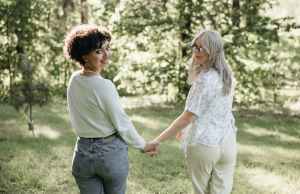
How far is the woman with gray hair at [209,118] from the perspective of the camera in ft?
14.0

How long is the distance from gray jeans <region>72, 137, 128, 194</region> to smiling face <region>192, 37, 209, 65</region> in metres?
1.04

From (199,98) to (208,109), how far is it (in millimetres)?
125

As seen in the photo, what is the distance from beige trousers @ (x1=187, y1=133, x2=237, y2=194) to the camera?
4367 millimetres

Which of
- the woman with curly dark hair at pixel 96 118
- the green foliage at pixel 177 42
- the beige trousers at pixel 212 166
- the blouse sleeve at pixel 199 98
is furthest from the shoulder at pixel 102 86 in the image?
the green foliage at pixel 177 42

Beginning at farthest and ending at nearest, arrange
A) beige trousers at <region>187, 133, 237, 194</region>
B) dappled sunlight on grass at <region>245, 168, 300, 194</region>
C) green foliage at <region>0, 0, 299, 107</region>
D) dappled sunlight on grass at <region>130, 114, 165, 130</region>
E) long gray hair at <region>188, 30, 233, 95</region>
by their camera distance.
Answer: green foliage at <region>0, 0, 299, 107</region>
dappled sunlight on grass at <region>130, 114, 165, 130</region>
dappled sunlight on grass at <region>245, 168, 300, 194</region>
beige trousers at <region>187, 133, 237, 194</region>
long gray hair at <region>188, 30, 233, 95</region>

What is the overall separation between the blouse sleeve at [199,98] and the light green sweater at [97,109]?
748 mm

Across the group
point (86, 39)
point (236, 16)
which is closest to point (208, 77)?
point (86, 39)

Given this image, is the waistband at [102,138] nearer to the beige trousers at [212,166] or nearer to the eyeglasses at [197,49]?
the beige trousers at [212,166]

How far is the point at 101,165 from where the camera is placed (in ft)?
11.9

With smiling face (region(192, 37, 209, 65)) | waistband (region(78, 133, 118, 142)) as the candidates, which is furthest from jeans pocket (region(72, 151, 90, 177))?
smiling face (region(192, 37, 209, 65))

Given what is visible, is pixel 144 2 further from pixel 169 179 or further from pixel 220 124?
pixel 220 124

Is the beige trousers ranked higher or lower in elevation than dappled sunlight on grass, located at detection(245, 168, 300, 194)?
A: higher

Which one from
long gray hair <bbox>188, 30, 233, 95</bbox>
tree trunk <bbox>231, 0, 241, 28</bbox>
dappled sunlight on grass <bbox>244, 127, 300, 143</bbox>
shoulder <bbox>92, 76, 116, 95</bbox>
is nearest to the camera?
shoulder <bbox>92, 76, 116, 95</bbox>

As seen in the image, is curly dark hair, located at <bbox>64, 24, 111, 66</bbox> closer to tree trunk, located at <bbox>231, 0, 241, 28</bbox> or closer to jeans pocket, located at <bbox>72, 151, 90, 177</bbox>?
jeans pocket, located at <bbox>72, 151, 90, 177</bbox>
